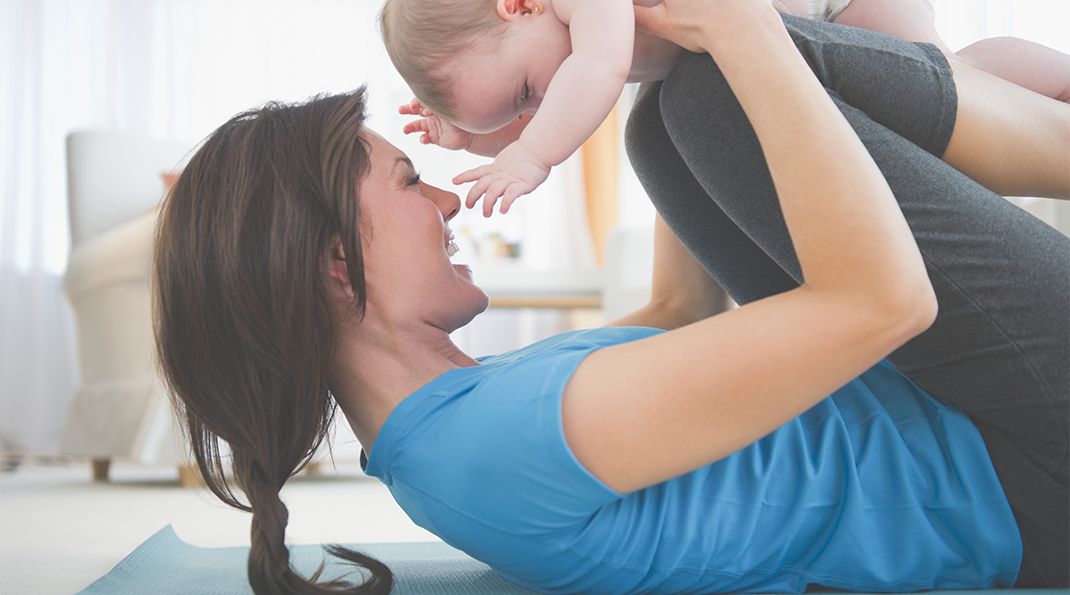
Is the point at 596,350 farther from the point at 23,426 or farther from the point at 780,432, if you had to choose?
the point at 23,426

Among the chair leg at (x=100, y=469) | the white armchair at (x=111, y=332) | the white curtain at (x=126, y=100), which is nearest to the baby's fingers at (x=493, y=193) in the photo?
the white armchair at (x=111, y=332)

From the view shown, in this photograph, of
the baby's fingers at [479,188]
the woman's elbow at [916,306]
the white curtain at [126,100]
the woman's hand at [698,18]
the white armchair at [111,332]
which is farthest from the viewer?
the white curtain at [126,100]

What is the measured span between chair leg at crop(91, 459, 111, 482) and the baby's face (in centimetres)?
Answer: 316

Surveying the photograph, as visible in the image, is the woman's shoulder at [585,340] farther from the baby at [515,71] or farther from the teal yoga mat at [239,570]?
the teal yoga mat at [239,570]

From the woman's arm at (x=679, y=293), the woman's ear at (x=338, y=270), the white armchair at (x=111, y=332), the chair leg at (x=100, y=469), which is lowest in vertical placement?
the chair leg at (x=100, y=469)

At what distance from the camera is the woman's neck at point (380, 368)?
1040 millimetres

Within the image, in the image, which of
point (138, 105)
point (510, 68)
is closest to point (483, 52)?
point (510, 68)

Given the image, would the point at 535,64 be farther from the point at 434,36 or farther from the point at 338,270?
the point at 338,270

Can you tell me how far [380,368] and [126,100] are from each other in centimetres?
503

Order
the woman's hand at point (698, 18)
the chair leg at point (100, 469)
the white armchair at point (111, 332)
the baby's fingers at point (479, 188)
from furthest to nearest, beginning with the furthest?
the chair leg at point (100, 469), the white armchair at point (111, 332), the baby's fingers at point (479, 188), the woman's hand at point (698, 18)

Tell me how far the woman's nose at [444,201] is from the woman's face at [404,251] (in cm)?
2

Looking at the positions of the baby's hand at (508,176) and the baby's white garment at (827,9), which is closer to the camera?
the baby's hand at (508,176)

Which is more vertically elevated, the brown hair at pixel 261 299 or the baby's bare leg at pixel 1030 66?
the baby's bare leg at pixel 1030 66

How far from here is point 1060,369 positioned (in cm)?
92
